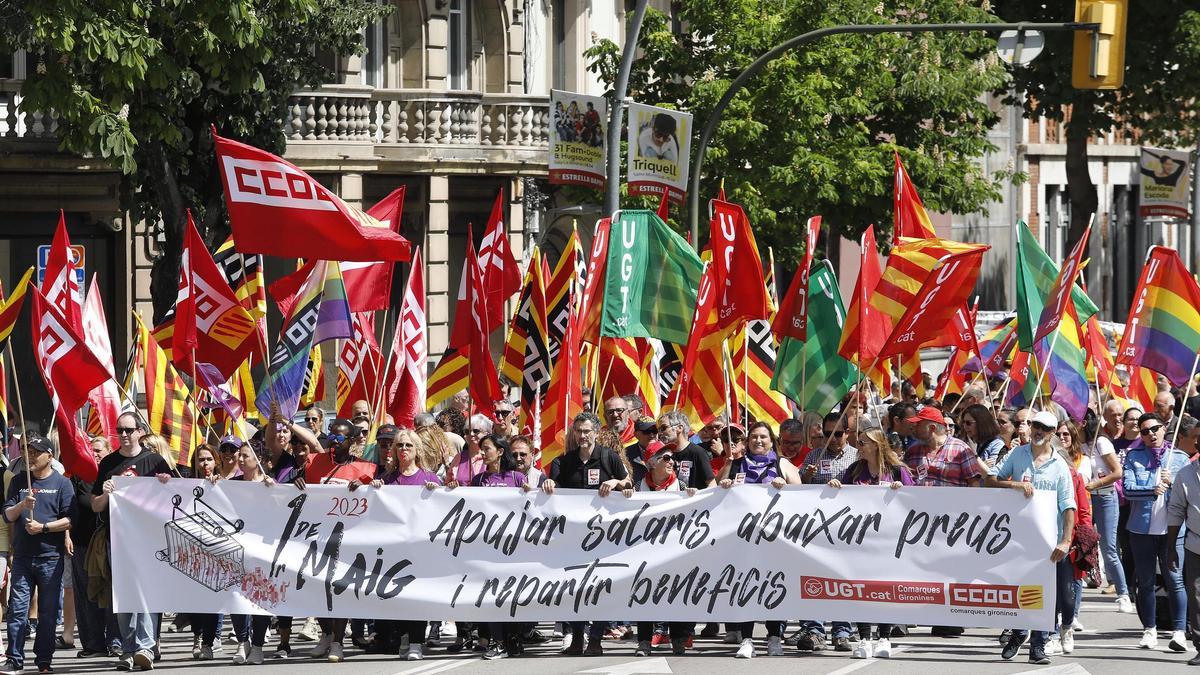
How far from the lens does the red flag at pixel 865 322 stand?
15242 mm

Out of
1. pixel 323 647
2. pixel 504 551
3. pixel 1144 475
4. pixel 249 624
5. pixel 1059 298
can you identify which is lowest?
pixel 323 647

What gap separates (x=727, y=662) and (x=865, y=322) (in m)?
2.91

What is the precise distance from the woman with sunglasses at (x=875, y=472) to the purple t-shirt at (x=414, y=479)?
2.52 metres

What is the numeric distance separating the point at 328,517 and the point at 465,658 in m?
1.26

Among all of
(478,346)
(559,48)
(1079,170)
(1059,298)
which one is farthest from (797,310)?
(1079,170)

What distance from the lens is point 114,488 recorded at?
13.8 m

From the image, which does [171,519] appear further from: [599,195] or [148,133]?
[599,195]

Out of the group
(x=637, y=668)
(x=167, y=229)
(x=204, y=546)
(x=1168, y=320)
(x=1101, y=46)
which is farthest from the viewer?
(x=167, y=229)

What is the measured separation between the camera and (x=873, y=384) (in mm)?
19875

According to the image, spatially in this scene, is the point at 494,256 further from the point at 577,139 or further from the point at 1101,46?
the point at 1101,46

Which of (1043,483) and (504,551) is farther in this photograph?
(504,551)

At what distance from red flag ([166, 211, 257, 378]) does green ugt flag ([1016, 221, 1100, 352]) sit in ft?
20.6

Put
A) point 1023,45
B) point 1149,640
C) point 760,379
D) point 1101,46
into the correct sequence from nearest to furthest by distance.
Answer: point 1149,640 → point 760,379 → point 1101,46 → point 1023,45

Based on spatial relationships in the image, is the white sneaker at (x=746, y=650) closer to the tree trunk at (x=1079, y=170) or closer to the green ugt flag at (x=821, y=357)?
the green ugt flag at (x=821, y=357)
